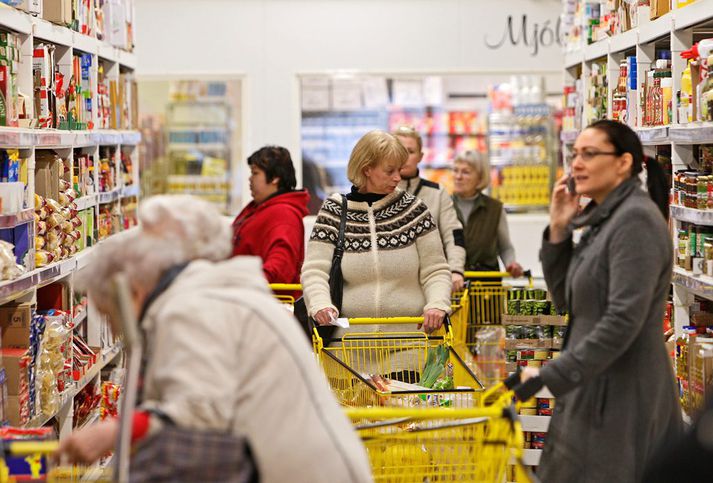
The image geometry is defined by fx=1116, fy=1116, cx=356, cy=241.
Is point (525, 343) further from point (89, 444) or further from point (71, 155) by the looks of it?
point (89, 444)

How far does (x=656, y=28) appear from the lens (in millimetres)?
5734

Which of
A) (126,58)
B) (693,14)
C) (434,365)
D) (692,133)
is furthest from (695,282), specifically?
(126,58)

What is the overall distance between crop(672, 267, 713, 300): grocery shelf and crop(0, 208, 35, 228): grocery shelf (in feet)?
10.0

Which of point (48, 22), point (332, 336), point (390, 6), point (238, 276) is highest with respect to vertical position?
point (390, 6)

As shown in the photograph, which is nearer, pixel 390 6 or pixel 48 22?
pixel 48 22

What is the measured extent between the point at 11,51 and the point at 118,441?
3084 millimetres

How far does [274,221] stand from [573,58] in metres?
2.84

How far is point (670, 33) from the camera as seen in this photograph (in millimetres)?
5547

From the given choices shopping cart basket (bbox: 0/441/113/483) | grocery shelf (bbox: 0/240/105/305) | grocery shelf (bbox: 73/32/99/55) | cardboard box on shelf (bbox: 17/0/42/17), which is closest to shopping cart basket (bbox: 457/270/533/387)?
grocery shelf (bbox: 0/240/105/305)

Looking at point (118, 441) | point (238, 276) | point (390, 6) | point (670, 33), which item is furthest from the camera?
point (390, 6)

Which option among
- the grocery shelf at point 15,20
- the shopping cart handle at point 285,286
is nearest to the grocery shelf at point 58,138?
the grocery shelf at point 15,20

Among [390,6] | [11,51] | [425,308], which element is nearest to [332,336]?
[425,308]

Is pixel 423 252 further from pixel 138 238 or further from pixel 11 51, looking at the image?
pixel 138 238

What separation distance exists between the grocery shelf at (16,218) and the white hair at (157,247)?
1.84m
